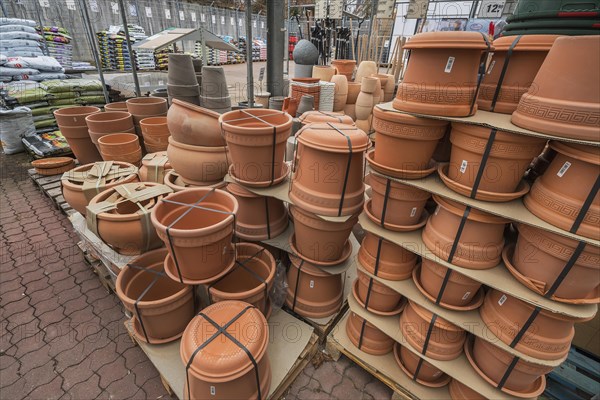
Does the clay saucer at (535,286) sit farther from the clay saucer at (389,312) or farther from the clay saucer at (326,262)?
the clay saucer at (326,262)

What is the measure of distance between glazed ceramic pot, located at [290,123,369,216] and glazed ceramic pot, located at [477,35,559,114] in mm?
728

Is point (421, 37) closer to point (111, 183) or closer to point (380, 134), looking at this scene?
point (380, 134)

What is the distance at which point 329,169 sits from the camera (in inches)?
75.9

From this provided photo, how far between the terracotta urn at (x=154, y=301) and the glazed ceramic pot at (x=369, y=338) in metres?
1.35

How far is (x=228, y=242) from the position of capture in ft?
6.81

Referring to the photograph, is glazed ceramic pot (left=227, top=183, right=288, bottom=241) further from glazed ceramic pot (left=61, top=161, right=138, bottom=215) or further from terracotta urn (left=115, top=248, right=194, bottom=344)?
glazed ceramic pot (left=61, top=161, right=138, bottom=215)

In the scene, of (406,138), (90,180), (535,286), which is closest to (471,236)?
(535,286)

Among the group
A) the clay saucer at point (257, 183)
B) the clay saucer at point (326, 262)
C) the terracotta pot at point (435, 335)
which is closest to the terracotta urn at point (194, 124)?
the clay saucer at point (257, 183)

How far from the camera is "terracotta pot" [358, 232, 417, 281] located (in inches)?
77.7

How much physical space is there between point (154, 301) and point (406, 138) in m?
1.99

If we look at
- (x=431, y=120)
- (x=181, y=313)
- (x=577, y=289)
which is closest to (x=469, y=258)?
(x=577, y=289)

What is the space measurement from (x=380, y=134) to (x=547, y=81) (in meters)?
0.80

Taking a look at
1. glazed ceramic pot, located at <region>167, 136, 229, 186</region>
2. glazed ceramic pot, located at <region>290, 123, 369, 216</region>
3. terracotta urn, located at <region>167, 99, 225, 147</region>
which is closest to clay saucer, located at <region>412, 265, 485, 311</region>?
glazed ceramic pot, located at <region>290, 123, 369, 216</region>

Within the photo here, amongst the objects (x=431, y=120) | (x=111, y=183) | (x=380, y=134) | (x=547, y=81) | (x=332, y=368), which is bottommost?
(x=332, y=368)
